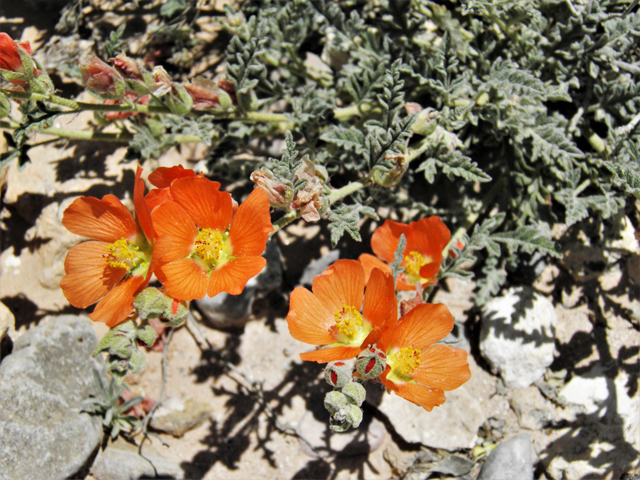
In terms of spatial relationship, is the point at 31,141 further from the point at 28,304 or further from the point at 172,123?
the point at 172,123

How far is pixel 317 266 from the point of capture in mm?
3074

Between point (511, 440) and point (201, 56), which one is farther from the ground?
point (201, 56)

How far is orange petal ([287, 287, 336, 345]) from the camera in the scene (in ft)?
6.23

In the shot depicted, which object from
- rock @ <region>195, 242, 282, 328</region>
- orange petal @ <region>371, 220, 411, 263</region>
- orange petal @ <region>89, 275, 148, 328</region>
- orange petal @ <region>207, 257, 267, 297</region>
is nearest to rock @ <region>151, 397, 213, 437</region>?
rock @ <region>195, 242, 282, 328</region>

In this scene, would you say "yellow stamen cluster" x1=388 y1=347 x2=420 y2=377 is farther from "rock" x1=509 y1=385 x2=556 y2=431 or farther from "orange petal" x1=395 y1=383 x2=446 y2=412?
"rock" x1=509 y1=385 x2=556 y2=431

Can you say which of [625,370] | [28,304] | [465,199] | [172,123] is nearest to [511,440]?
[625,370]

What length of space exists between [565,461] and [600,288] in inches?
41.4

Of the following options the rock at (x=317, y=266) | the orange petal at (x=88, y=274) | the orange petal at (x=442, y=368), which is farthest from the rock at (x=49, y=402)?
the orange petal at (x=442, y=368)

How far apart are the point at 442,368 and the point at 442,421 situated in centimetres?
112

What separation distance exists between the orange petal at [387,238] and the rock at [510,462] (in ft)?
4.13

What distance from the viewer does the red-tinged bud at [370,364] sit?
165cm

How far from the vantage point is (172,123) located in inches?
101

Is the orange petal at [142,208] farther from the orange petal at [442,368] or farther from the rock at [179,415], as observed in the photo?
the rock at [179,415]

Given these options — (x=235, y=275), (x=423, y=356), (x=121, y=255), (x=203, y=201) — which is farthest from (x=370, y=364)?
(x=121, y=255)
